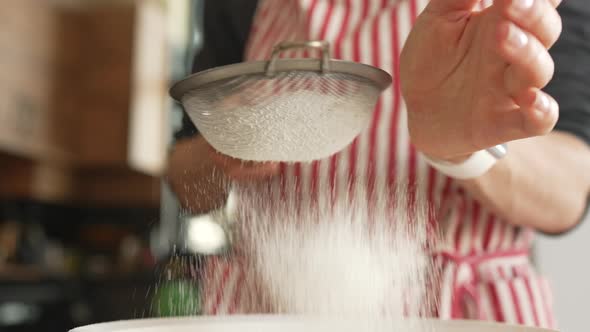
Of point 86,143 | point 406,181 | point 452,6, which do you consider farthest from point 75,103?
point 452,6

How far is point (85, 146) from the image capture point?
273 cm

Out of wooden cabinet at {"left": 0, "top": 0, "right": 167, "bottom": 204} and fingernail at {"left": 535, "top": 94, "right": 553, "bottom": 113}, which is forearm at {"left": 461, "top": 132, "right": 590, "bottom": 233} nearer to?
fingernail at {"left": 535, "top": 94, "right": 553, "bottom": 113}

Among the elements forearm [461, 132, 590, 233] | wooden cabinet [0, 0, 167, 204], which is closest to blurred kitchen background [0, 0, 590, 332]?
wooden cabinet [0, 0, 167, 204]

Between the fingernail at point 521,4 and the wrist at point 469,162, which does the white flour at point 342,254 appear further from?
the fingernail at point 521,4

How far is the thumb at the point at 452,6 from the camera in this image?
1.00ft

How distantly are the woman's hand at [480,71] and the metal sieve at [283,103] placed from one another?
0.11 ft

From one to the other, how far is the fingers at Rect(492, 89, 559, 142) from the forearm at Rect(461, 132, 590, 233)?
0.92ft

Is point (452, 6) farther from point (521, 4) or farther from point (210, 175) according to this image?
point (210, 175)

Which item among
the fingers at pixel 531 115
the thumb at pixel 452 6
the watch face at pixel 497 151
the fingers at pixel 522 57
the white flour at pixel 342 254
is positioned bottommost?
the white flour at pixel 342 254

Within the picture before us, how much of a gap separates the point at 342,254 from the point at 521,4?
225 mm

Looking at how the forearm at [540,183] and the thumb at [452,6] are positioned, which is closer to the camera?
the thumb at [452,6]

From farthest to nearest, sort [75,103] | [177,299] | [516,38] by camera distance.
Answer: [75,103] → [177,299] → [516,38]

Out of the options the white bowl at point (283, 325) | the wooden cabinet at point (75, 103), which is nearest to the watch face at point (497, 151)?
the white bowl at point (283, 325)

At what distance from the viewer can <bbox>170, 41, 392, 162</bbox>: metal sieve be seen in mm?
352
